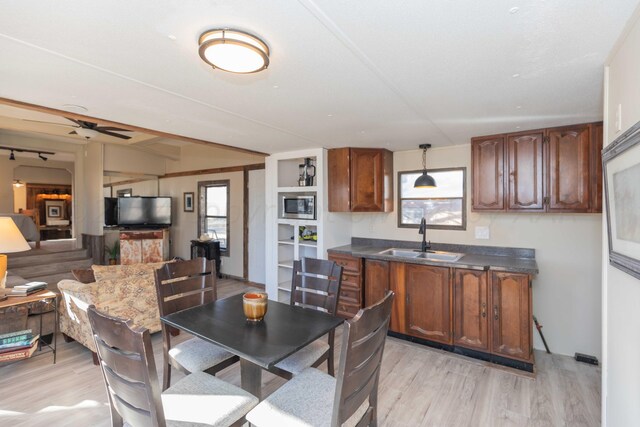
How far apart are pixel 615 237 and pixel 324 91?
178 centimetres

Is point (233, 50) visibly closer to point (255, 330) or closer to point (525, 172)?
point (255, 330)

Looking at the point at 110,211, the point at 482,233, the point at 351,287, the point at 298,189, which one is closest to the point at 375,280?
the point at 351,287

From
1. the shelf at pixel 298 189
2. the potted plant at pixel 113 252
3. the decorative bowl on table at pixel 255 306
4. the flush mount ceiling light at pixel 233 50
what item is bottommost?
the potted plant at pixel 113 252

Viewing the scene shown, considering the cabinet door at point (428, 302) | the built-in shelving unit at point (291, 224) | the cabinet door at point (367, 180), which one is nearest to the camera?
the cabinet door at point (428, 302)

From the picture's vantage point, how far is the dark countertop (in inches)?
114

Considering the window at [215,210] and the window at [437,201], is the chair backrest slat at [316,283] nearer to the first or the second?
the window at [437,201]

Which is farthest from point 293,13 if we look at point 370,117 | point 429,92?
point 370,117

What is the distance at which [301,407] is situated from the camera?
1.53 metres

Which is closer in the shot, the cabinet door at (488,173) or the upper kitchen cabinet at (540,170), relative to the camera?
the upper kitchen cabinet at (540,170)

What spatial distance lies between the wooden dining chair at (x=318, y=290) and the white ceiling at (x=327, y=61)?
50.4 inches

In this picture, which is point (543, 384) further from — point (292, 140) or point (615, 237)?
point (292, 140)

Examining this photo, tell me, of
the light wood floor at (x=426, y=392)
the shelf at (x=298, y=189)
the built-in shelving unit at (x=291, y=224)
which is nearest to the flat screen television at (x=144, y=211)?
the built-in shelving unit at (x=291, y=224)

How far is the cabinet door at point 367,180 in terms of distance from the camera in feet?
12.7

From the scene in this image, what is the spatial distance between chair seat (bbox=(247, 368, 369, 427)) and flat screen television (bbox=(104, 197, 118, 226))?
6.69m
